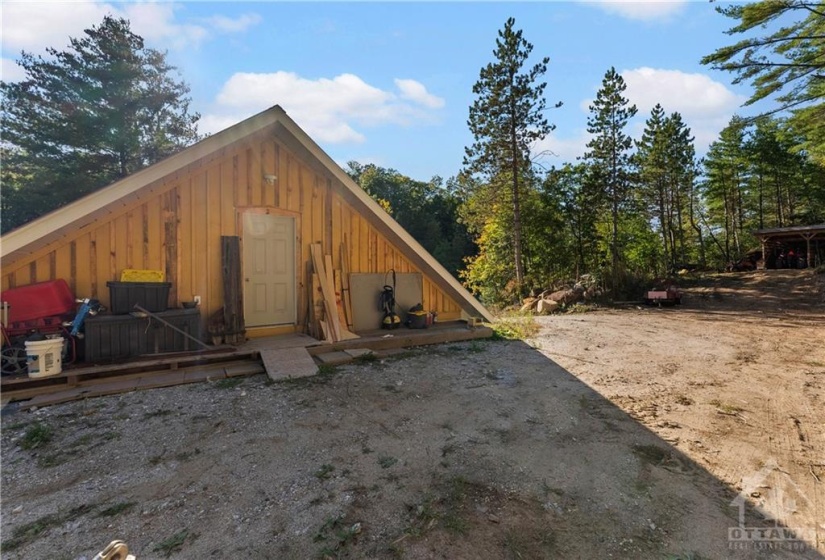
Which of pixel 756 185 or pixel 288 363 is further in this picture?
pixel 756 185

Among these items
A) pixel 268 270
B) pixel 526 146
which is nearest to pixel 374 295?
pixel 268 270

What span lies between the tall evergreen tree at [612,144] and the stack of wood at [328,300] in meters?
13.0

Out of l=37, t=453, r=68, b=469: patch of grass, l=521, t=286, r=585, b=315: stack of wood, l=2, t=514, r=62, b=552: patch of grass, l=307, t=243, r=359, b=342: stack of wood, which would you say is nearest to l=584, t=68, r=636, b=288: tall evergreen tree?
l=521, t=286, r=585, b=315: stack of wood

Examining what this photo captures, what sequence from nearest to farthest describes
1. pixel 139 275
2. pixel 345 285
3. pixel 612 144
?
pixel 139 275
pixel 345 285
pixel 612 144

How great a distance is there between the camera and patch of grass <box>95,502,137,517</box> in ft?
7.24

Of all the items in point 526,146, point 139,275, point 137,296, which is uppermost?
point 526,146

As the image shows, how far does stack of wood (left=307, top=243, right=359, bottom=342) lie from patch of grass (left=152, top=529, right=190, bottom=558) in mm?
3970

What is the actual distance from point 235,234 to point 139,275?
1399 millimetres

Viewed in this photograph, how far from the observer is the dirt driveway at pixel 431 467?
2.02m

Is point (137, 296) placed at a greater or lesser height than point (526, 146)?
lesser

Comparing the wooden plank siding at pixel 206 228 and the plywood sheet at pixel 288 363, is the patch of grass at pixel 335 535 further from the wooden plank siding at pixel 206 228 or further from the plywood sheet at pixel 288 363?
the wooden plank siding at pixel 206 228

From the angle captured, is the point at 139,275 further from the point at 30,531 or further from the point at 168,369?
the point at 30,531

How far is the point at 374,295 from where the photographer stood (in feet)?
23.2

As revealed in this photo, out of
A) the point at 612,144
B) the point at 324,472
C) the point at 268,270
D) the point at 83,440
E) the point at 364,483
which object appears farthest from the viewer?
the point at 612,144
